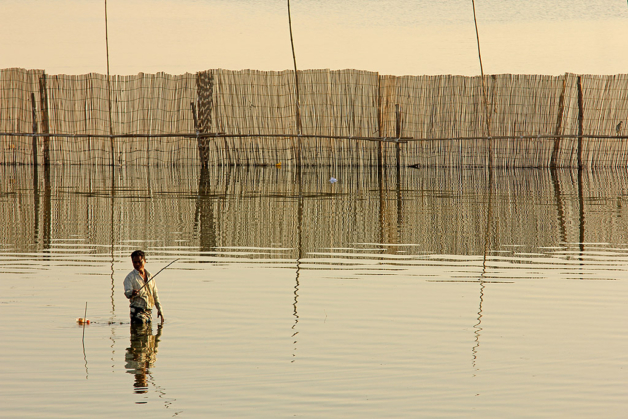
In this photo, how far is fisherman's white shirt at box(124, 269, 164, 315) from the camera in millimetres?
5617

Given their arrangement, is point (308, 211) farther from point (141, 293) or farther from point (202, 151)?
point (202, 151)

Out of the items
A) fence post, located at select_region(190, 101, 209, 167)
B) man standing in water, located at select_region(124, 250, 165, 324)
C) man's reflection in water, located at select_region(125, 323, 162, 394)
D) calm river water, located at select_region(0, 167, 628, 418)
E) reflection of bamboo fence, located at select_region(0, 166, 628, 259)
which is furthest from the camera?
fence post, located at select_region(190, 101, 209, 167)

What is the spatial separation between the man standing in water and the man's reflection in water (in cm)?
6

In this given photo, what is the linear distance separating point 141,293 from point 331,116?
13852 millimetres

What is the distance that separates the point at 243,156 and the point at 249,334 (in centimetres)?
1462

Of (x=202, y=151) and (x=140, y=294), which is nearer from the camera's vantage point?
(x=140, y=294)

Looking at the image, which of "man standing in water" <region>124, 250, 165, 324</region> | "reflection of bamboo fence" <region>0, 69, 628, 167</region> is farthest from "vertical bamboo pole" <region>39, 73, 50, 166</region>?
"man standing in water" <region>124, 250, 165, 324</region>

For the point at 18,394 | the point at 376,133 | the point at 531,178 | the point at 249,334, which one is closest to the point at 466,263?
the point at 249,334

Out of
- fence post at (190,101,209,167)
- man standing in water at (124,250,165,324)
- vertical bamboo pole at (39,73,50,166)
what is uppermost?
vertical bamboo pole at (39,73,50,166)

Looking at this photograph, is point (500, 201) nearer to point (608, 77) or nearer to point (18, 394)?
point (608, 77)

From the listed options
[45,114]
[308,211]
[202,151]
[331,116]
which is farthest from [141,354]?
[45,114]

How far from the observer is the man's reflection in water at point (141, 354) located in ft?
14.4

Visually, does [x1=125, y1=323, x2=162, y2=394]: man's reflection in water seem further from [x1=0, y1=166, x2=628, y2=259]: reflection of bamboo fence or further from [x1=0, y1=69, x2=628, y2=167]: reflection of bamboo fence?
[x1=0, y1=69, x2=628, y2=167]: reflection of bamboo fence

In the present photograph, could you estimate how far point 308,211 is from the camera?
11414 mm
